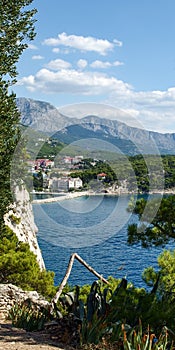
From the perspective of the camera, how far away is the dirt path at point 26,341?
4.98 m

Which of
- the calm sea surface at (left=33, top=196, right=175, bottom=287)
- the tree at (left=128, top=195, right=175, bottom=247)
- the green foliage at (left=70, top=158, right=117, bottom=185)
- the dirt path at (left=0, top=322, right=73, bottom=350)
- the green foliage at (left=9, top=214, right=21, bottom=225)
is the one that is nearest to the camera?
the dirt path at (left=0, top=322, right=73, bottom=350)

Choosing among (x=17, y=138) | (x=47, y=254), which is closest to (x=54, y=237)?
(x=47, y=254)

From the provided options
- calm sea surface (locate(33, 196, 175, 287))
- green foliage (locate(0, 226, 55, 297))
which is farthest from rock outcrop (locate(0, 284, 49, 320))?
calm sea surface (locate(33, 196, 175, 287))

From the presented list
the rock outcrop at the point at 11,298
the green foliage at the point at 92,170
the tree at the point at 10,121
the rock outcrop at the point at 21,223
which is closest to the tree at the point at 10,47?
the tree at the point at 10,121

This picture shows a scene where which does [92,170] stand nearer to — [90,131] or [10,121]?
[90,131]

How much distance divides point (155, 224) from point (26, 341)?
3.56 metres

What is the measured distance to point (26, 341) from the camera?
17.3ft

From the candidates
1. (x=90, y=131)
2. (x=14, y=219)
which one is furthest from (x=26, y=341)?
(x=90, y=131)

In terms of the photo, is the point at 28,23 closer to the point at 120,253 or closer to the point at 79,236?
the point at 120,253

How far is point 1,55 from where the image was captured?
8594 millimetres

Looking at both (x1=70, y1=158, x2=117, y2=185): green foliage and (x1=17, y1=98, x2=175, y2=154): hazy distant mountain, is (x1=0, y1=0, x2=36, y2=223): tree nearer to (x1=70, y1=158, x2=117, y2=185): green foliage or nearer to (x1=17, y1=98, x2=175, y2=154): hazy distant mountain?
(x1=17, y1=98, x2=175, y2=154): hazy distant mountain

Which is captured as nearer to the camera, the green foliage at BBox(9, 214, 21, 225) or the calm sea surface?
the green foliage at BBox(9, 214, 21, 225)

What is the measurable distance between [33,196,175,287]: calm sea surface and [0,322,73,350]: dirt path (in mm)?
13851

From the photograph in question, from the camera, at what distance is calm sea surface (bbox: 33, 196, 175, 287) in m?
33.8
